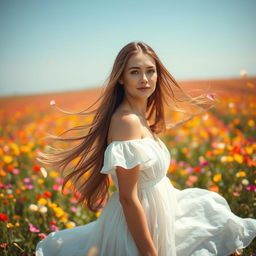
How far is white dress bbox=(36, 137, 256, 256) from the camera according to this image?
1.76 metres

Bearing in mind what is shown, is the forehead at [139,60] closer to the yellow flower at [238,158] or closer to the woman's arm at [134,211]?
the woman's arm at [134,211]

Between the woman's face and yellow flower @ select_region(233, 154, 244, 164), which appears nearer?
the woman's face

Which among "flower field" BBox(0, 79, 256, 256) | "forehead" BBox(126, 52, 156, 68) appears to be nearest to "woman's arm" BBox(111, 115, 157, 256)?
"forehead" BBox(126, 52, 156, 68)

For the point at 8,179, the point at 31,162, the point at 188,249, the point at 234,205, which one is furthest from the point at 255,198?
the point at 31,162

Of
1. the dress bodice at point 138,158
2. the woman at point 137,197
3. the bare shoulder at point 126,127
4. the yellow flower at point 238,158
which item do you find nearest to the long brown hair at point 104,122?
the woman at point 137,197

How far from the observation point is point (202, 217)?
202 centimetres

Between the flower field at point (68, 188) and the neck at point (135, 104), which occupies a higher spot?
the neck at point (135, 104)

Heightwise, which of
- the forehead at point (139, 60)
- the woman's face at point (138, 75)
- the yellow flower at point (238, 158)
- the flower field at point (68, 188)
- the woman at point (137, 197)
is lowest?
the flower field at point (68, 188)

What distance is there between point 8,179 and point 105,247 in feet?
6.65

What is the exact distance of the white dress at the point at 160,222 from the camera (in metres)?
1.76

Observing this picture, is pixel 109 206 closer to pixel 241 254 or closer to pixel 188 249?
pixel 188 249

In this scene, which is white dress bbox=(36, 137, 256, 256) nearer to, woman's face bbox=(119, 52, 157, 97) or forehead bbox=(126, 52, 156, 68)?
woman's face bbox=(119, 52, 157, 97)

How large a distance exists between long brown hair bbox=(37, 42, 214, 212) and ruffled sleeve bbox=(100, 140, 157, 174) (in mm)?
261

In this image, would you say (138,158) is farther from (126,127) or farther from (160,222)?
(160,222)
